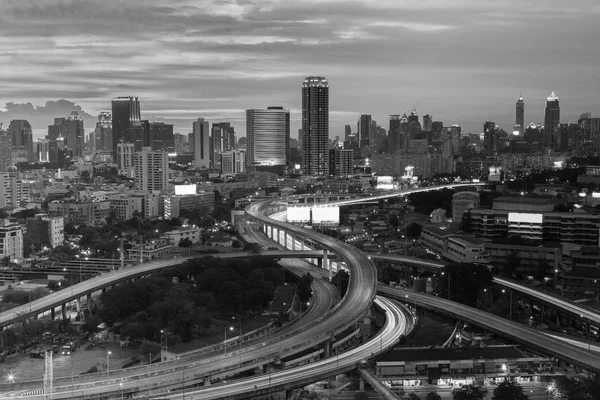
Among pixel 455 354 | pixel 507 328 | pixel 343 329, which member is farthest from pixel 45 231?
pixel 455 354

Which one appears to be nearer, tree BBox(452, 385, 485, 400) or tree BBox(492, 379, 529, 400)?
tree BBox(492, 379, 529, 400)

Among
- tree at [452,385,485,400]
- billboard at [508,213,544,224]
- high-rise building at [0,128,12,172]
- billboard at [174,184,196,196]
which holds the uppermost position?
high-rise building at [0,128,12,172]

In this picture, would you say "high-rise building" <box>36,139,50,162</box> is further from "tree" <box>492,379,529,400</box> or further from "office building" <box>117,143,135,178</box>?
"tree" <box>492,379,529,400</box>

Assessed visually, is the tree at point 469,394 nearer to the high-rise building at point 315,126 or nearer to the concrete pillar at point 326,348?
the concrete pillar at point 326,348

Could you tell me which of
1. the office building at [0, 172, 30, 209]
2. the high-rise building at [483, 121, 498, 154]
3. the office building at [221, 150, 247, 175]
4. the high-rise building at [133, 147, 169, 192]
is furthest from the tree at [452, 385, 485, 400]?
the high-rise building at [483, 121, 498, 154]

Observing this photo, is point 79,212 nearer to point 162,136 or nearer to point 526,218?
point 526,218
